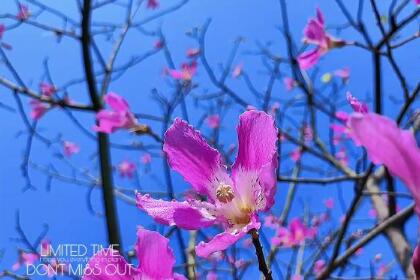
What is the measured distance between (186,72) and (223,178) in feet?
9.65

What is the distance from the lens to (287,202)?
8.74 feet

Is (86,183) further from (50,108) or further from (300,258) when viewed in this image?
(300,258)

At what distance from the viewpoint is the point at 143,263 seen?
506mm

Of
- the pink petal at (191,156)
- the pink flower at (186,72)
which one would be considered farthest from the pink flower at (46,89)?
the pink petal at (191,156)

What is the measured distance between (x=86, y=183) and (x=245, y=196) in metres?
2.13

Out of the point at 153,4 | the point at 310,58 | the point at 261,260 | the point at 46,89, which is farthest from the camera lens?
the point at 153,4

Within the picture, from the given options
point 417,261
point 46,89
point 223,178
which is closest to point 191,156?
point 223,178

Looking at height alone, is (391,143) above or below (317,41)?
below

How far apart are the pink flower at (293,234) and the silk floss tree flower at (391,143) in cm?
289

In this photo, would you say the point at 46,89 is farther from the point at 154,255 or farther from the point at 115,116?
the point at 154,255

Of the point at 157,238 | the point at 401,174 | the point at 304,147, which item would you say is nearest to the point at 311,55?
the point at 304,147

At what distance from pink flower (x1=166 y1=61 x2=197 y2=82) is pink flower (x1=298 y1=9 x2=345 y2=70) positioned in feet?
4.24

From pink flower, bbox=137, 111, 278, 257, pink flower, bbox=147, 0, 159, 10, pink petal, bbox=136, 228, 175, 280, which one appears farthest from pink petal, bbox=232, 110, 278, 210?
pink flower, bbox=147, 0, 159, 10

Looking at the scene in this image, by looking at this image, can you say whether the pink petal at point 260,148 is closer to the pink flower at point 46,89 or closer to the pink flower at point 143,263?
the pink flower at point 143,263
